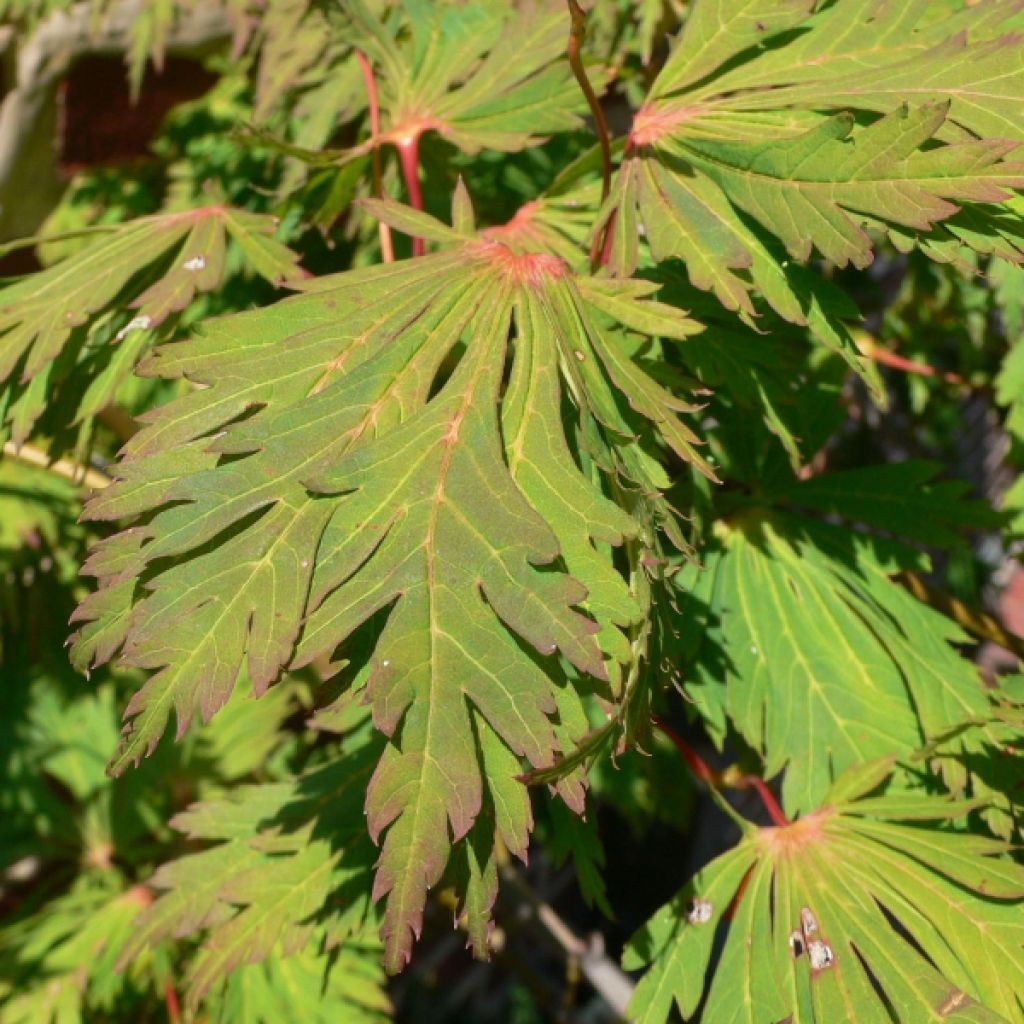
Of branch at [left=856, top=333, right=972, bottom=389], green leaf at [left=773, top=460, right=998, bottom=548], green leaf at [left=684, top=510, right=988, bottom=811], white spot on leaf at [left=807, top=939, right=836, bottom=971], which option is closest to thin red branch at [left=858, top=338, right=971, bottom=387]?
branch at [left=856, top=333, right=972, bottom=389]

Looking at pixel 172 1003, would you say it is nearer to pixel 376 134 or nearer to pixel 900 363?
pixel 376 134

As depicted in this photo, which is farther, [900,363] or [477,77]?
[900,363]

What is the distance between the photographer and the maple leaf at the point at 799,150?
744 millimetres

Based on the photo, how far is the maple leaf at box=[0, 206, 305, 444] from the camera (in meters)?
0.97

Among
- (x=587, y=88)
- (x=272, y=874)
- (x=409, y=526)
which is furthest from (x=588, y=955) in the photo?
(x=587, y=88)

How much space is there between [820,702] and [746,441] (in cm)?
27

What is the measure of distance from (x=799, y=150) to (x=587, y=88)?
0.18 metres

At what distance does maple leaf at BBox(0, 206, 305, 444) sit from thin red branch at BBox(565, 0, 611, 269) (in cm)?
28

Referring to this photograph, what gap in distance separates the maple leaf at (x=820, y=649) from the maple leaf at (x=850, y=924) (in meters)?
0.07

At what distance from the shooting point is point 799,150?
780mm

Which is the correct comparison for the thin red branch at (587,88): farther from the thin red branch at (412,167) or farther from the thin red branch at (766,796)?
the thin red branch at (766,796)

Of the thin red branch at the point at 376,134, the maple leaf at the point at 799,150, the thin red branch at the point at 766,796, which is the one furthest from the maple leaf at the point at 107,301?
the thin red branch at the point at 766,796

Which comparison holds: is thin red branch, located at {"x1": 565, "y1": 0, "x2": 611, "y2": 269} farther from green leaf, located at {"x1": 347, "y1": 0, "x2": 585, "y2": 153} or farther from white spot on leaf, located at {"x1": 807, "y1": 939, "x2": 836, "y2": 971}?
white spot on leaf, located at {"x1": 807, "y1": 939, "x2": 836, "y2": 971}

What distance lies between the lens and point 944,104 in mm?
732
